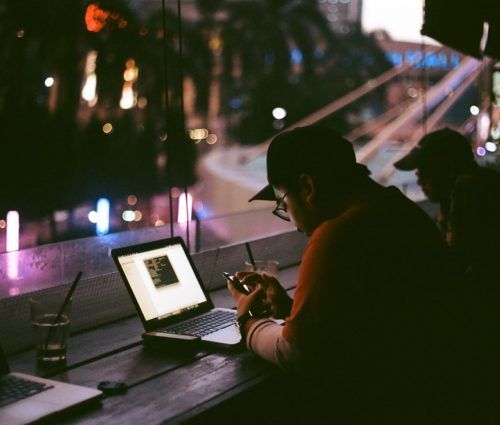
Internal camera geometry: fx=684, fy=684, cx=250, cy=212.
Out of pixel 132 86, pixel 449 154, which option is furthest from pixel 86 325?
pixel 132 86

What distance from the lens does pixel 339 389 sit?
1.64m

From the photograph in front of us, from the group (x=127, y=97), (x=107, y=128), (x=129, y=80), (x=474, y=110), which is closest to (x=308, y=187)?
(x=474, y=110)

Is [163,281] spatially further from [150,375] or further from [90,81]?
[90,81]

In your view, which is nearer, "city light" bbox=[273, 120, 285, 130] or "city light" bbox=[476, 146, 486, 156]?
"city light" bbox=[476, 146, 486, 156]

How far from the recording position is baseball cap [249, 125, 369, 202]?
1.68m

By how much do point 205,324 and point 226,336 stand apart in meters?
0.15

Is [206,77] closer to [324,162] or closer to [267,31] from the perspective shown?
[267,31]

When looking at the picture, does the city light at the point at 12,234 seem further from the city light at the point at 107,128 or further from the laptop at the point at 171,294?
the city light at the point at 107,128

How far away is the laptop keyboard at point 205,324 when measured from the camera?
7.06 feet

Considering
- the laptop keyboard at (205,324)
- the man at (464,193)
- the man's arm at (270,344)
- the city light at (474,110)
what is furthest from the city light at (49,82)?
the man's arm at (270,344)

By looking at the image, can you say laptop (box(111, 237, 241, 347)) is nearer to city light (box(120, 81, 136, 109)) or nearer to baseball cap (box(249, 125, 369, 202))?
baseball cap (box(249, 125, 369, 202))

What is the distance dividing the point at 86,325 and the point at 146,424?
36.0 inches

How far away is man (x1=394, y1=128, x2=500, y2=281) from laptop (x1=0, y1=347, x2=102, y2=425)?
6.11 ft

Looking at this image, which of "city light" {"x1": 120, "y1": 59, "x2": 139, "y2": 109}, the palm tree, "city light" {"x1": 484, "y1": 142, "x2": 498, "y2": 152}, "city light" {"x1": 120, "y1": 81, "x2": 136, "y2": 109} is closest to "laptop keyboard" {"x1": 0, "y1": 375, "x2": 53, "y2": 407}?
"city light" {"x1": 484, "y1": 142, "x2": 498, "y2": 152}
